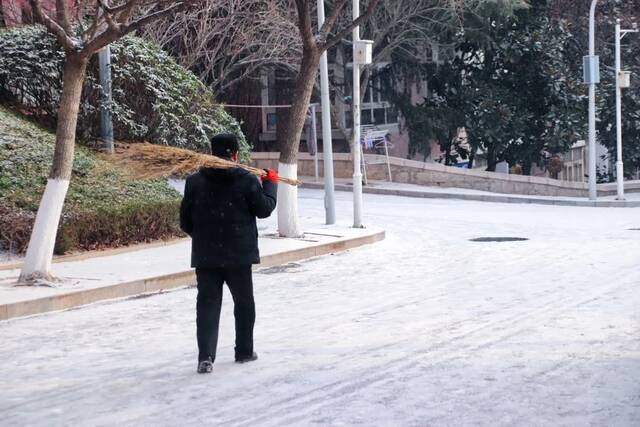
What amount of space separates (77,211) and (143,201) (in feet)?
4.69

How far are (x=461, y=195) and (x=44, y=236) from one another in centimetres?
1971

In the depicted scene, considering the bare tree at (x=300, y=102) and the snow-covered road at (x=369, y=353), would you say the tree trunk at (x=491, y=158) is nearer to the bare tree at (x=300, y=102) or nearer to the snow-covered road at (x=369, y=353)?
the bare tree at (x=300, y=102)

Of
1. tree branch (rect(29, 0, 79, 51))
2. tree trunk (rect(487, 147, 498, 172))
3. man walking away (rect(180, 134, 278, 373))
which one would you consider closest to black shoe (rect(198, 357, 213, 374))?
man walking away (rect(180, 134, 278, 373))

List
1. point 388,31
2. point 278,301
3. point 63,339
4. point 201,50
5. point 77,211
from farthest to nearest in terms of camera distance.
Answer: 1. point 388,31
2. point 201,50
3. point 77,211
4. point 278,301
5. point 63,339

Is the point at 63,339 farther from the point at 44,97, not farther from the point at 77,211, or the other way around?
the point at 44,97

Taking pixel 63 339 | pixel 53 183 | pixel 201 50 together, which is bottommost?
pixel 63 339

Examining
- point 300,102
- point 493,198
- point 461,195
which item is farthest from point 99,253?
point 493,198

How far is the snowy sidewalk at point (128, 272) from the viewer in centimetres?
1270

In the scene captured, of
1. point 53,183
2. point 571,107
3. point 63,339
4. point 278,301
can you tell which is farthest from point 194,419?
point 571,107

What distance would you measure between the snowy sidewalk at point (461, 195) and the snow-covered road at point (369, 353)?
15153mm

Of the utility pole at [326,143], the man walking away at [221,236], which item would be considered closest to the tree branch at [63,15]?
the man walking away at [221,236]

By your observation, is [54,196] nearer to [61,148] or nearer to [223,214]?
[61,148]

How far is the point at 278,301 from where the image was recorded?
42.3 ft

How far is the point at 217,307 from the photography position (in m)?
8.86
